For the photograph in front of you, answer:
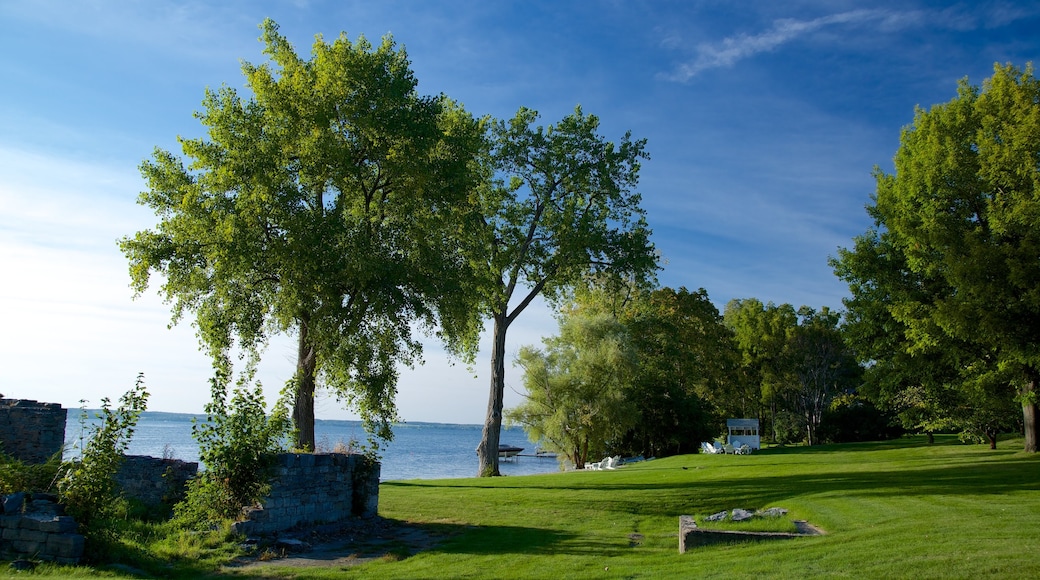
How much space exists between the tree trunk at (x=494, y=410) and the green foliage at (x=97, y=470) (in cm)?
1860

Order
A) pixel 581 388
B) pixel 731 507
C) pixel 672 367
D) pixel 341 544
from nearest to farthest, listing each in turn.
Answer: pixel 341 544 → pixel 731 507 → pixel 581 388 → pixel 672 367

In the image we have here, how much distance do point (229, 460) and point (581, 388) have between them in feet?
96.7

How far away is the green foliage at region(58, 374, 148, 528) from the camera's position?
436 inches

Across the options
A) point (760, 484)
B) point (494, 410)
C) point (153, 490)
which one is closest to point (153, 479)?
point (153, 490)

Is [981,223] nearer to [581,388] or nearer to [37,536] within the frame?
[581,388]

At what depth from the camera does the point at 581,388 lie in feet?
137

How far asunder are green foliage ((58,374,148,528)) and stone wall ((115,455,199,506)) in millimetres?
5107

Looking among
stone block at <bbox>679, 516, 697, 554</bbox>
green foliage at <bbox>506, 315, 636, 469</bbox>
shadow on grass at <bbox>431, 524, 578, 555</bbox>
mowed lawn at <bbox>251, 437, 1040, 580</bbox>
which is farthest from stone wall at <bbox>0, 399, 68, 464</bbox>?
green foliage at <bbox>506, 315, 636, 469</bbox>

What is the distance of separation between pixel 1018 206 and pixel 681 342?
29.3m

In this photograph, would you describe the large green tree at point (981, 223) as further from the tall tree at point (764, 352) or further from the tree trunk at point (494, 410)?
the tall tree at point (764, 352)

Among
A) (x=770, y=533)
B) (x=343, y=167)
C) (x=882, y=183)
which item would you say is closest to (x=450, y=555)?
(x=770, y=533)

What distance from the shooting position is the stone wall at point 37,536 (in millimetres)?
10391

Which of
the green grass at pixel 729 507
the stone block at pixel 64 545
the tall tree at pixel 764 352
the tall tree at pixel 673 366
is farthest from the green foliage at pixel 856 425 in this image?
the stone block at pixel 64 545

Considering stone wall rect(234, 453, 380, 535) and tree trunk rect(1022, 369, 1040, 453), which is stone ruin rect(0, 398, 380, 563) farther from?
tree trunk rect(1022, 369, 1040, 453)
